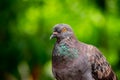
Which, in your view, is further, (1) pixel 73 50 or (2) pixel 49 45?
(2) pixel 49 45

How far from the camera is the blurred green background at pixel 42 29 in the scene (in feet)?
32.9

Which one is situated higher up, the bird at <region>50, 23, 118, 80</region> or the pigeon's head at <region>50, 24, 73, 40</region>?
the pigeon's head at <region>50, 24, 73, 40</region>

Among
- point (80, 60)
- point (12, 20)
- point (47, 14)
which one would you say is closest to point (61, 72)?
point (80, 60)

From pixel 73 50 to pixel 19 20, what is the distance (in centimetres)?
415

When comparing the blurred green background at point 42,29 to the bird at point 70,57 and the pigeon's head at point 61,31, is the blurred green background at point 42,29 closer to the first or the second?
the bird at point 70,57

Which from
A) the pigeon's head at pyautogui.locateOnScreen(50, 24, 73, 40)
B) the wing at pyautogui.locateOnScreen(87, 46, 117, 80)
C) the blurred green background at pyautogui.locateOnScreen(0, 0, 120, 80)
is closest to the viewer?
the pigeon's head at pyautogui.locateOnScreen(50, 24, 73, 40)

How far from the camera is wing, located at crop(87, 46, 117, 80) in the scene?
22.2ft

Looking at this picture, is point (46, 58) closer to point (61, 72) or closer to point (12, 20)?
point (12, 20)

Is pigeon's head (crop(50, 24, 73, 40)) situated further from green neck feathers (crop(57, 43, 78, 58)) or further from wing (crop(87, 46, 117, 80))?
wing (crop(87, 46, 117, 80))

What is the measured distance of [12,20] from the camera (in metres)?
10.8

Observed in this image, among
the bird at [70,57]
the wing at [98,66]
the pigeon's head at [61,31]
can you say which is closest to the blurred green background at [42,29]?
the wing at [98,66]

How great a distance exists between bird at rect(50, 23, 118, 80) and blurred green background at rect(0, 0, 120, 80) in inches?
114

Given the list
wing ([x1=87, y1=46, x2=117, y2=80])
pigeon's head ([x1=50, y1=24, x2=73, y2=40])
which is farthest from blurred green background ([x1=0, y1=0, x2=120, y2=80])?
pigeon's head ([x1=50, y1=24, x2=73, y2=40])

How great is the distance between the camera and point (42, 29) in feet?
34.7
